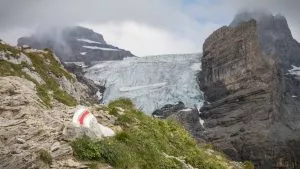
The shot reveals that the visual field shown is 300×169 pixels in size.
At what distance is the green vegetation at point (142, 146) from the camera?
12.8 m

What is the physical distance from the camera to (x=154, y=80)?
180000mm

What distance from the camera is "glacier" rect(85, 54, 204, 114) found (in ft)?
559

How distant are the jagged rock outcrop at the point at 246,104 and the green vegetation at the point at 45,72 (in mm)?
110455

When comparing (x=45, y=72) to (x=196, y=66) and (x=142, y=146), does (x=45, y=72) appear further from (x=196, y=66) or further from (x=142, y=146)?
(x=196, y=66)

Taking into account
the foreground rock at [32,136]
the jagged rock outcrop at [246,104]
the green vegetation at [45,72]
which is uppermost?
the green vegetation at [45,72]

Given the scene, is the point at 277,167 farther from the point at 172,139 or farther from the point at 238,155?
the point at 172,139

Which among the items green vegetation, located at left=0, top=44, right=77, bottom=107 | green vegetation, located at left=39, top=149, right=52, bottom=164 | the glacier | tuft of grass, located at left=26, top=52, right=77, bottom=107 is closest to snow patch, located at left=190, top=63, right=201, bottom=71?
the glacier

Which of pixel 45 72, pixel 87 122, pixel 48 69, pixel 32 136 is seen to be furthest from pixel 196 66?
pixel 32 136

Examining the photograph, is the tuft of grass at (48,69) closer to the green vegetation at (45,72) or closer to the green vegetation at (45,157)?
the green vegetation at (45,72)

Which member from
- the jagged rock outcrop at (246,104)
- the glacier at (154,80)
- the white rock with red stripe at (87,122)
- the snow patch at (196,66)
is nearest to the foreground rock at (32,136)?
the white rock with red stripe at (87,122)

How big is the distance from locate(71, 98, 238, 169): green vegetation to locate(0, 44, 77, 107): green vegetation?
495 cm

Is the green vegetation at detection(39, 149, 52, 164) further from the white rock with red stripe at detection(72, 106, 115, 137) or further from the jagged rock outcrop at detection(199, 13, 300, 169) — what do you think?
the jagged rock outcrop at detection(199, 13, 300, 169)

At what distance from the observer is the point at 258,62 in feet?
608

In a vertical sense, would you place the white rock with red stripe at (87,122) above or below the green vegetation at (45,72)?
below
